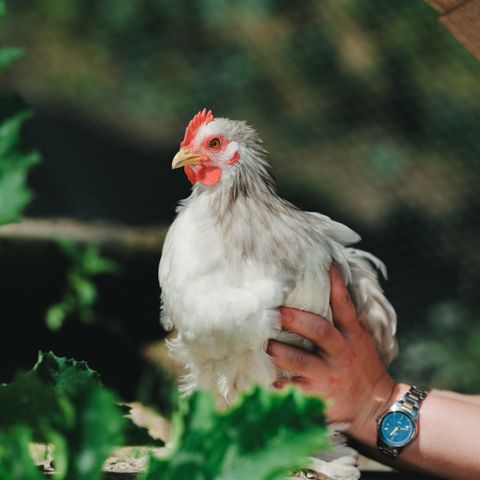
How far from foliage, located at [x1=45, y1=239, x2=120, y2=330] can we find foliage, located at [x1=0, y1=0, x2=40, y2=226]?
1.86 meters

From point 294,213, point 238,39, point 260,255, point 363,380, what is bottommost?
point 363,380

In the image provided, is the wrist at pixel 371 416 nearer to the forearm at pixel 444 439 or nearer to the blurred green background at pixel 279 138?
the forearm at pixel 444 439

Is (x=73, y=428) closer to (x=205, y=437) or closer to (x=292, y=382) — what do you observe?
(x=205, y=437)

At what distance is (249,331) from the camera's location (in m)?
1.09

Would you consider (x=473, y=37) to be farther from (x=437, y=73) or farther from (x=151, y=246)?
(x=151, y=246)

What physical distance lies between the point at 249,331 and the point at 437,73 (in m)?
1.69

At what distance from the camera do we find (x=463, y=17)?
117 cm

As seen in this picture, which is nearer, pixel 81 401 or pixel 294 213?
pixel 81 401

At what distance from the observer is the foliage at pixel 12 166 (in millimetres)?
569

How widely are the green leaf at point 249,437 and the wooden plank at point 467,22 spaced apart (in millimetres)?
839

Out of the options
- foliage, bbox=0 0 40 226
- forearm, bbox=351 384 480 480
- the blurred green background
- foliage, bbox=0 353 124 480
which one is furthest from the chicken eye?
the blurred green background

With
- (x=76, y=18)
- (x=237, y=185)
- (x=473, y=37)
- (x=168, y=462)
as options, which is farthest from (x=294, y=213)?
(x=76, y=18)

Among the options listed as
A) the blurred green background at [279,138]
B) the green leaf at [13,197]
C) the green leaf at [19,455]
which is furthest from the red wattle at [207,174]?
the blurred green background at [279,138]

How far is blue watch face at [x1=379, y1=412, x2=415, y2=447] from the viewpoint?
50.0 inches
